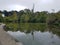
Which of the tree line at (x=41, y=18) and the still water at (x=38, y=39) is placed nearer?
the still water at (x=38, y=39)

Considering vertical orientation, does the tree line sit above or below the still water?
below

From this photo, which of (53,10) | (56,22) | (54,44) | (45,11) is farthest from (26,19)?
(54,44)

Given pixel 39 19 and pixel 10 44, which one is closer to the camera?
pixel 10 44

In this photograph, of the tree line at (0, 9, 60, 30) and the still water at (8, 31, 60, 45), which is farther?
the tree line at (0, 9, 60, 30)

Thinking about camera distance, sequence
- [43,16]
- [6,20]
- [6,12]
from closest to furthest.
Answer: [43,16], [6,20], [6,12]

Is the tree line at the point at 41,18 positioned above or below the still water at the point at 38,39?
below

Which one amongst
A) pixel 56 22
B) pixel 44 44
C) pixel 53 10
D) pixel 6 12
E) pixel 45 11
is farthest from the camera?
pixel 6 12

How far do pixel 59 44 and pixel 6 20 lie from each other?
7281 cm

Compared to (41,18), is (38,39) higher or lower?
higher

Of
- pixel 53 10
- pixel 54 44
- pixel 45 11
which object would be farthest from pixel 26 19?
pixel 54 44

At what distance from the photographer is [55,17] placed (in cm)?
6156

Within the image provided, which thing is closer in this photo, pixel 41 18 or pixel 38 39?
pixel 38 39

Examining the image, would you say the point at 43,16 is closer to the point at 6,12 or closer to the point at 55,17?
the point at 55,17

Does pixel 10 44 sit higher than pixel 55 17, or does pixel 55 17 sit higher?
pixel 10 44
